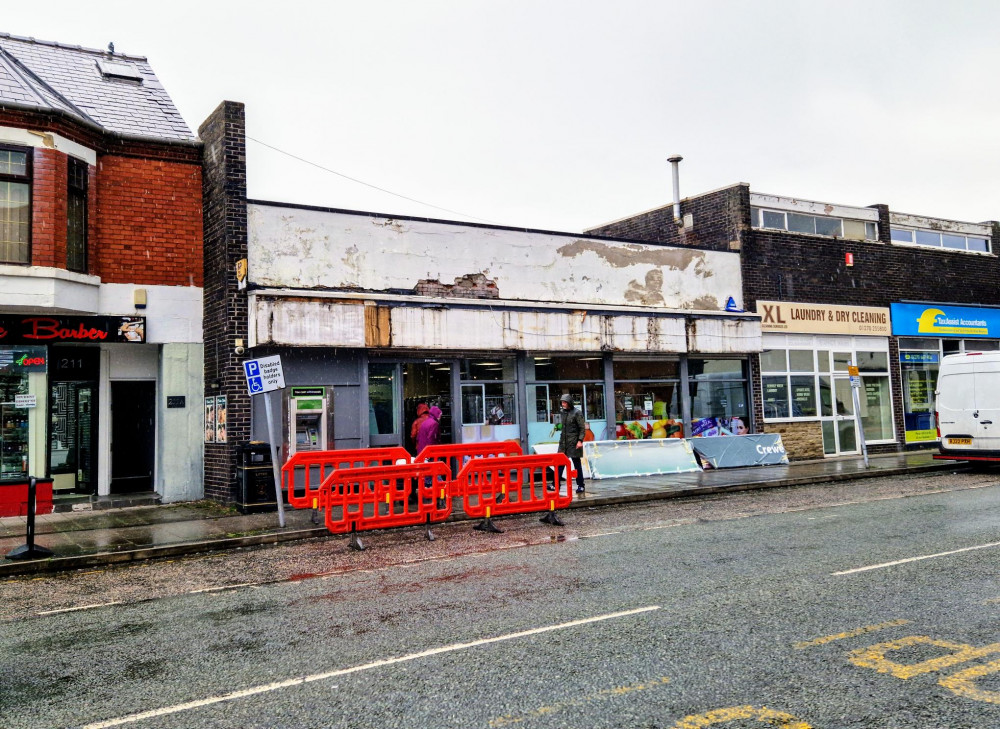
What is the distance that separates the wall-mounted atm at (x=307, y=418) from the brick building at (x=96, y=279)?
7.13ft

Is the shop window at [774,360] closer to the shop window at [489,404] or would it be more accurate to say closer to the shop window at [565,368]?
the shop window at [565,368]

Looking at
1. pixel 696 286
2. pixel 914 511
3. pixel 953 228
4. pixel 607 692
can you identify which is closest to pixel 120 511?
pixel 607 692

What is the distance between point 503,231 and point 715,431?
26.5ft

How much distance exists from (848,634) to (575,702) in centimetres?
232

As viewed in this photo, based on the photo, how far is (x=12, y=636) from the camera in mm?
6359

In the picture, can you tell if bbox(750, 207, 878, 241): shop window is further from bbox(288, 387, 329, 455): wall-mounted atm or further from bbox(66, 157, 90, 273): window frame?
bbox(66, 157, 90, 273): window frame

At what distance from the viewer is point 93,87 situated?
628 inches

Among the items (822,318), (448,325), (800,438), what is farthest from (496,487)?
(822,318)

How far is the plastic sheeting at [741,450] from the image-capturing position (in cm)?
1959

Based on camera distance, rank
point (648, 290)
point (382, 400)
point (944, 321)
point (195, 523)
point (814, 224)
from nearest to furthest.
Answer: point (195, 523) < point (382, 400) < point (648, 290) < point (814, 224) < point (944, 321)

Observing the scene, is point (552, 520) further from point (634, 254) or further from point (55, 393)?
point (55, 393)

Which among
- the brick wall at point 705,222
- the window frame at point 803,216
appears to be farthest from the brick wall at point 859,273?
the brick wall at point 705,222

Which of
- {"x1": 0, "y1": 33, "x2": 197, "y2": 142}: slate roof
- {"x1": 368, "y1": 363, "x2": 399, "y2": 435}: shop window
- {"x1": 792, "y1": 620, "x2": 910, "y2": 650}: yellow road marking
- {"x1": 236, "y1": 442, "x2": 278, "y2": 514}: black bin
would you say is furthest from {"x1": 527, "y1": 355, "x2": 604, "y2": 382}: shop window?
{"x1": 792, "y1": 620, "x2": 910, "y2": 650}: yellow road marking

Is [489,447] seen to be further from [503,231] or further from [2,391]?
[2,391]
